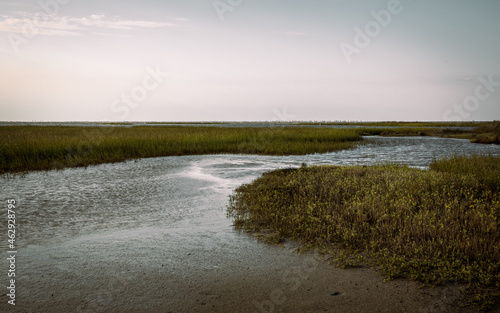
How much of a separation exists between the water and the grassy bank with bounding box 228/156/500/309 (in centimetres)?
112

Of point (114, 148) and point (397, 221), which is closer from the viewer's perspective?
point (397, 221)

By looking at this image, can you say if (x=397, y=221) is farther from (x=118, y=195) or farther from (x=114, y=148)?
(x=114, y=148)

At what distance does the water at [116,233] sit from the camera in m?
5.09

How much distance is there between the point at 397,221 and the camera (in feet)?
22.5

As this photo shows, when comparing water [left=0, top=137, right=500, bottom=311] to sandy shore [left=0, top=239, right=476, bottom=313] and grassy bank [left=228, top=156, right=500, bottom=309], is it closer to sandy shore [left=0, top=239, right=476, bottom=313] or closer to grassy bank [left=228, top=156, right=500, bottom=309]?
sandy shore [left=0, top=239, right=476, bottom=313]

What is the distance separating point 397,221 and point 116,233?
20.4 feet

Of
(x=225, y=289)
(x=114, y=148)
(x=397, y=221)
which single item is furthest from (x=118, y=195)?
(x=114, y=148)

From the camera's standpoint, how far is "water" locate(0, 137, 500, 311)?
5.09 metres

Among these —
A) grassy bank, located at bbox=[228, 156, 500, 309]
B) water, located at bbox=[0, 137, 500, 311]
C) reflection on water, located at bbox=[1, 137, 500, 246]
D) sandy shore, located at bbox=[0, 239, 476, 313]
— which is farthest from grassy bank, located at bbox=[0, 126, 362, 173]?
sandy shore, located at bbox=[0, 239, 476, 313]

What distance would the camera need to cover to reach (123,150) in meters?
23.1

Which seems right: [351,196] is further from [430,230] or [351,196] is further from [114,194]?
[114,194]

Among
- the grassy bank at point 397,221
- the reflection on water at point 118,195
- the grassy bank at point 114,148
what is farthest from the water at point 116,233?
the grassy bank at point 114,148

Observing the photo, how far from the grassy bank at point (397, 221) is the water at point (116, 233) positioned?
1122 mm

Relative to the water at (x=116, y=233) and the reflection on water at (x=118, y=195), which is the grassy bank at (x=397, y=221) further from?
the reflection on water at (x=118, y=195)
